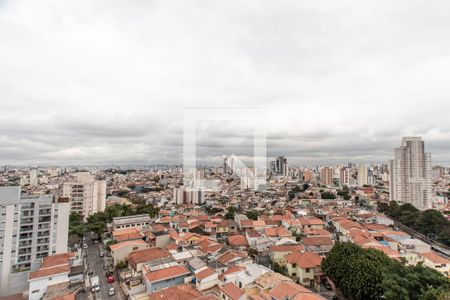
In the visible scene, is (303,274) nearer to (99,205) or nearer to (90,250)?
(90,250)

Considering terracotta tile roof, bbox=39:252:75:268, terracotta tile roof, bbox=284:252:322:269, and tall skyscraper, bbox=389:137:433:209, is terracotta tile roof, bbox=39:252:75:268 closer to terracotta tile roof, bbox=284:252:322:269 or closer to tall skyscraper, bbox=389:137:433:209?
terracotta tile roof, bbox=284:252:322:269

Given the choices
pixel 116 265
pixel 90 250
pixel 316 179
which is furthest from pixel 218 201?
pixel 316 179

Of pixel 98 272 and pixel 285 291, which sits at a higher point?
pixel 285 291

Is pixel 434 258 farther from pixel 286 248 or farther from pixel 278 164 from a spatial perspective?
pixel 278 164

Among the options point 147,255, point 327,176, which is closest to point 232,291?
point 147,255

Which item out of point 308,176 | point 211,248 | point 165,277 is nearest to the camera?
point 165,277

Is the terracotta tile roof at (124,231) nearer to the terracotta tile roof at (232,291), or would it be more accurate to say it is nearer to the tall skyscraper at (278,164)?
the terracotta tile roof at (232,291)

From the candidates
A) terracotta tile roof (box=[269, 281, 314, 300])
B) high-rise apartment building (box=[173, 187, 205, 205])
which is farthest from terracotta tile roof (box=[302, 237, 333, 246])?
high-rise apartment building (box=[173, 187, 205, 205])
